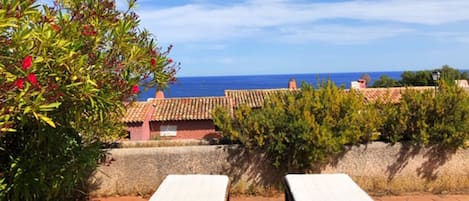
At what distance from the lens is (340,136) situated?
19.9 feet

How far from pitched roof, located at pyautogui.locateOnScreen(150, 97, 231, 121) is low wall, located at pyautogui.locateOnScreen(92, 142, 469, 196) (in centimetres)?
2034

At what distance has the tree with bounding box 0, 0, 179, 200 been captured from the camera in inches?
109

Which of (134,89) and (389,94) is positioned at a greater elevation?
(134,89)

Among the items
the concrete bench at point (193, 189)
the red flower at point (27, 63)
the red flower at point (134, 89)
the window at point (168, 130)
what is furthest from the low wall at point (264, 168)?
the window at point (168, 130)

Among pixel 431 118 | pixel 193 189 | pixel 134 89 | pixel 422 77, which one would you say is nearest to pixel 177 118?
pixel 431 118

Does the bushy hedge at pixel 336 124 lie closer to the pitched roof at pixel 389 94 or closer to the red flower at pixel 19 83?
the pitched roof at pixel 389 94

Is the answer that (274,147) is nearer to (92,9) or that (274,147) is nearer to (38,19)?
(92,9)

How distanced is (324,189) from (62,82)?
2074mm

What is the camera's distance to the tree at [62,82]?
109 inches

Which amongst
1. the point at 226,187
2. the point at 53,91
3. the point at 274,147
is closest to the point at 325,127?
the point at 274,147

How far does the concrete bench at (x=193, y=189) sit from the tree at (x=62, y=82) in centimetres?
85

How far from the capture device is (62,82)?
3.19 meters

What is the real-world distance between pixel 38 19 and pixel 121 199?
10.5 feet

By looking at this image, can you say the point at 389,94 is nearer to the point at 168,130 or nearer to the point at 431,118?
the point at 431,118
